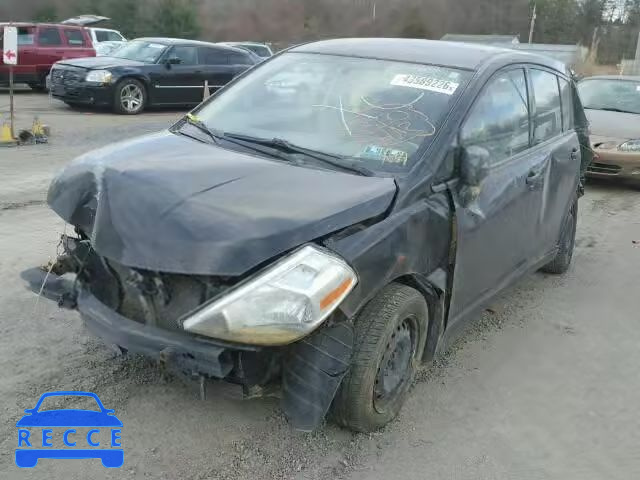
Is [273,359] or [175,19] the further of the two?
[175,19]

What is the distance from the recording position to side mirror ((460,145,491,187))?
3.23m

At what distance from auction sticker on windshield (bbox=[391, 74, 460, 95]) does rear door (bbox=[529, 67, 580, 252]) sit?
101 centimetres

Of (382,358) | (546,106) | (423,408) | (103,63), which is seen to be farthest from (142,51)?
(382,358)

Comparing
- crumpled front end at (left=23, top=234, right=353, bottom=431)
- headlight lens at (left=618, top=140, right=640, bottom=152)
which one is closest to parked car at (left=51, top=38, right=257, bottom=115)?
headlight lens at (left=618, top=140, right=640, bottom=152)

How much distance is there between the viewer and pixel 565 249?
5418 millimetres

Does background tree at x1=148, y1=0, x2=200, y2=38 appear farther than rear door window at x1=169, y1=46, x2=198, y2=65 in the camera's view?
Yes

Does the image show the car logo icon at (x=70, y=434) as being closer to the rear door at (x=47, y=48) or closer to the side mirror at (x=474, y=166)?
the side mirror at (x=474, y=166)

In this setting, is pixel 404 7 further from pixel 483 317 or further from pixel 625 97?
pixel 483 317

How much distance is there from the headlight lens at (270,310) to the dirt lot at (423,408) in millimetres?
358

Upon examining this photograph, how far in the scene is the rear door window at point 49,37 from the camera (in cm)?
1620

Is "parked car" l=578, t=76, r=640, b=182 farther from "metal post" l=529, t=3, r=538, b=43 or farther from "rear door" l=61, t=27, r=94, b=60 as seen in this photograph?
"metal post" l=529, t=3, r=538, b=43

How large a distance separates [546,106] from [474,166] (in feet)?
5.40

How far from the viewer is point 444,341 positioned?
3.48m

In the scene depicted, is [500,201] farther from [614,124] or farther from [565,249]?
[614,124]
